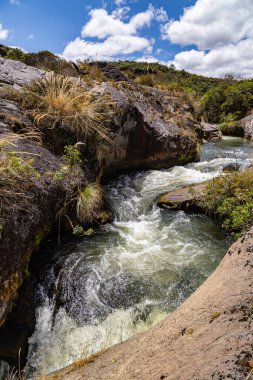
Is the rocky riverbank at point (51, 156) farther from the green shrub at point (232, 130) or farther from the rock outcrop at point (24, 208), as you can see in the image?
the green shrub at point (232, 130)

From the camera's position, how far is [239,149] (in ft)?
51.8

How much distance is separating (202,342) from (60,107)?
5768 millimetres

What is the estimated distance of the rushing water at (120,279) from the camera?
413 cm

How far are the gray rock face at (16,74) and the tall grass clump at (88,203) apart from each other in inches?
124

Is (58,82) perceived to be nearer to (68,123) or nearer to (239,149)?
(68,123)

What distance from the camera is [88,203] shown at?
6090mm

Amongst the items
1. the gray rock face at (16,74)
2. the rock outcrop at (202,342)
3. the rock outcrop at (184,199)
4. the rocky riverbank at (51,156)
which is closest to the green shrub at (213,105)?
the rocky riverbank at (51,156)

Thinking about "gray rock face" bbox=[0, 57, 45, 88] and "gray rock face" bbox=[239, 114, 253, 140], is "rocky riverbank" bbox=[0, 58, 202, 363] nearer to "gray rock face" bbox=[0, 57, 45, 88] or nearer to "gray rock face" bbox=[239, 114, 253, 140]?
"gray rock face" bbox=[0, 57, 45, 88]

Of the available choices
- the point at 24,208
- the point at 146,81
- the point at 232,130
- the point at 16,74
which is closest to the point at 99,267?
the point at 24,208

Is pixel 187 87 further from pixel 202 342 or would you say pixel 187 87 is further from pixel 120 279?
pixel 202 342

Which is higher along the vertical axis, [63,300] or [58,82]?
[58,82]

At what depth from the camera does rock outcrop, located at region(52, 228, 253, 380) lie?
5.86 feet

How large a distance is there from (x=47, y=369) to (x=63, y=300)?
1.03m

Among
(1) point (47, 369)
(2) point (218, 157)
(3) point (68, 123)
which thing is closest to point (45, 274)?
(1) point (47, 369)
